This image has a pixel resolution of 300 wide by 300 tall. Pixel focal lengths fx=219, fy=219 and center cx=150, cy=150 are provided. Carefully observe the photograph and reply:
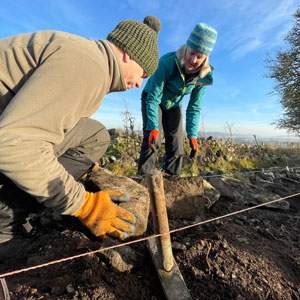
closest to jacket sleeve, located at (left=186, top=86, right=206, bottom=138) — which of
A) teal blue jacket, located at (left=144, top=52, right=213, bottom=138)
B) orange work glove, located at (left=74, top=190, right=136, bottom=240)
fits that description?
teal blue jacket, located at (left=144, top=52, right=213, bottom=138)

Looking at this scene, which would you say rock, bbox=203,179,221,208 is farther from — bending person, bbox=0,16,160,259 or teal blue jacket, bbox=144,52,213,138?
bending person, bbox=0,16,160,259

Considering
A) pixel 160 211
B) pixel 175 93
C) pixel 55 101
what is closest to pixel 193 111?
pixel 175 93

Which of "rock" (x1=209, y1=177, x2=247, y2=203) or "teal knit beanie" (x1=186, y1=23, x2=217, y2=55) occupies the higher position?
"teal knit beanie" (x1=186, y1=23, x2=217, y2=55)

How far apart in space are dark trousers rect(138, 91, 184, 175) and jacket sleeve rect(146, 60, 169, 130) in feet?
0.76

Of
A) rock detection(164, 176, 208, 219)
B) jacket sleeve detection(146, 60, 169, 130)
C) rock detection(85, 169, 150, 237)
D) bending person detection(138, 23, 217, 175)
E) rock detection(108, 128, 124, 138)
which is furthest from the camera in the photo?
rock detection(108, 128, 124, 138)

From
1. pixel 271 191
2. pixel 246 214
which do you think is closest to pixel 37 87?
pixel 246 214

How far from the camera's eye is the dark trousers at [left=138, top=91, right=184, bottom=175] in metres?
3.57

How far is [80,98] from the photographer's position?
1.31 m

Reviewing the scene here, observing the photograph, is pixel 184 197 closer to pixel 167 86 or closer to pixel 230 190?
pixel 230 190

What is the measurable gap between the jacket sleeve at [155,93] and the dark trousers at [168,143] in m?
0.23

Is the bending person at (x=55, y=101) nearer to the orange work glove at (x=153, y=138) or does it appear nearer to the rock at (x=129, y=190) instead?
the rock at (x=129, y=190)

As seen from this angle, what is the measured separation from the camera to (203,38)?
2795mm

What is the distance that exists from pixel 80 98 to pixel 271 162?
975 cm

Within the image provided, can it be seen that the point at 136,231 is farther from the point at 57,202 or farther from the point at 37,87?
the point at 37,87
